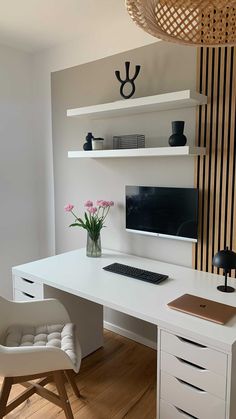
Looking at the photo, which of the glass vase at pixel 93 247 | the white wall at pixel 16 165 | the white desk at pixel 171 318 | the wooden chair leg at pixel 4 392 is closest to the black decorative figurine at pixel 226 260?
the white desk at pixel 171 318

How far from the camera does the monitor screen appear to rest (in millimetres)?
2162

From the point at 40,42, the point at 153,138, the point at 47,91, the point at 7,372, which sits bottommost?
the point at 7,372

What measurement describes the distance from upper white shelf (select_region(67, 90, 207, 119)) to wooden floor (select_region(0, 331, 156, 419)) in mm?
1858

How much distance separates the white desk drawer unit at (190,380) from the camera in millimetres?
1366

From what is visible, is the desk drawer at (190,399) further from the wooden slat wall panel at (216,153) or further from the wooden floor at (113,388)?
the wooden slat wall panel at (216,153)

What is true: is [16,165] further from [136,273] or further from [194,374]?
[194,374]

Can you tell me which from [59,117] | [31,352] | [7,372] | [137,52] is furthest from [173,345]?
[59,117]

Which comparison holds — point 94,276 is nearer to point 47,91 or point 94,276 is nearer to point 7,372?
point 7,372

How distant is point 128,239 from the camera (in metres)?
2.62

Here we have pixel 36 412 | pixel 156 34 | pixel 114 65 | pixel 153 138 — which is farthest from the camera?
pixel 114 65

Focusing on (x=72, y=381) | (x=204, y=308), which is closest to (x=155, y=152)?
(x=204, y=308)

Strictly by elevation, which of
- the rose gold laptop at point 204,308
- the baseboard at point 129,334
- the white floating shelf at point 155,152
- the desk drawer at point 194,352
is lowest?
the baseboard at point 129,334

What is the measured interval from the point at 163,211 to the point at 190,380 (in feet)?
3.70

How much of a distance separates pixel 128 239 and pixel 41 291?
0.84m
